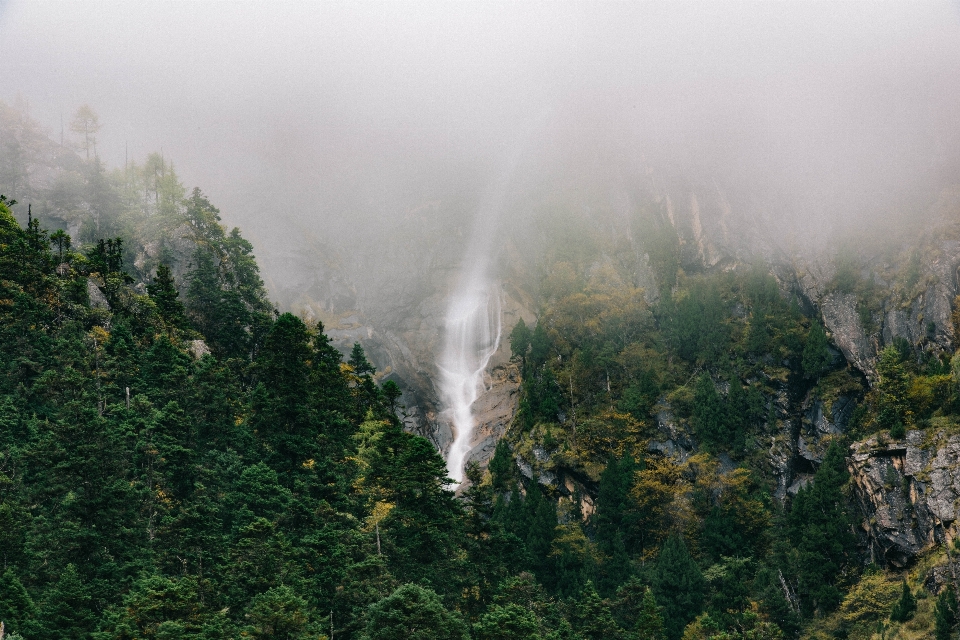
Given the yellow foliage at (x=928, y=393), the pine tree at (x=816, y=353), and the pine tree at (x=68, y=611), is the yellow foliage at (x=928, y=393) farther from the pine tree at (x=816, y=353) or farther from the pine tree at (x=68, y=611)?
the pine tree at (x=68, y=611)

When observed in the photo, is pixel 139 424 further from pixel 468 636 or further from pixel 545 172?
pixel 545 172

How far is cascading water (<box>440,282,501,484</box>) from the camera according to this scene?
120312 mm

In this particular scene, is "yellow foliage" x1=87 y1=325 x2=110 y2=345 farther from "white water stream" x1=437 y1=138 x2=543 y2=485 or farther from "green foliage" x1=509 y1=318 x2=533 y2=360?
"white water stream" x1=437 y1=138 x2=543 y2=485

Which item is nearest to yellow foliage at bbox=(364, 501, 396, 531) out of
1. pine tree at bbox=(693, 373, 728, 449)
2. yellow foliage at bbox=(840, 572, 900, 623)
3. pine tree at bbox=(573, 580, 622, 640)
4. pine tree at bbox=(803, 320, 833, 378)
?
pine tree at bbox=(573, 580, 622, 640)

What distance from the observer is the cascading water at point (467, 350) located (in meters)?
120

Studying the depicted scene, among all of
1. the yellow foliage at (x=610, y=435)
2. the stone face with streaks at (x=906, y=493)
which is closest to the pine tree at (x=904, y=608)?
the stone face with streaks at (x=906, y=493)

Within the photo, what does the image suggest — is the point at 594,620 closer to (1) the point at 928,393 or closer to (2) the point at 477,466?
(2) the point at 477,466

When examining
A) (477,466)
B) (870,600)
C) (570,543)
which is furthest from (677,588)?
(477,466)

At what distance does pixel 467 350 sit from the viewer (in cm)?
13425

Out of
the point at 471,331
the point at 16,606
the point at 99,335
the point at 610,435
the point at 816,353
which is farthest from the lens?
the point at 471,331

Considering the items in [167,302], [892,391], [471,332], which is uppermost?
[471,332]

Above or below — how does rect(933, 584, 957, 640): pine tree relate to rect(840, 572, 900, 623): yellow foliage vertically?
below

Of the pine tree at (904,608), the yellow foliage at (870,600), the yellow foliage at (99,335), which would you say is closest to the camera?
the pine tree at (904,608)

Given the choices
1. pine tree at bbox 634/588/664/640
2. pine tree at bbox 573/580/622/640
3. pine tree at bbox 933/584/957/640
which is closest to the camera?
pine tree at bbox 573/580/622/640
